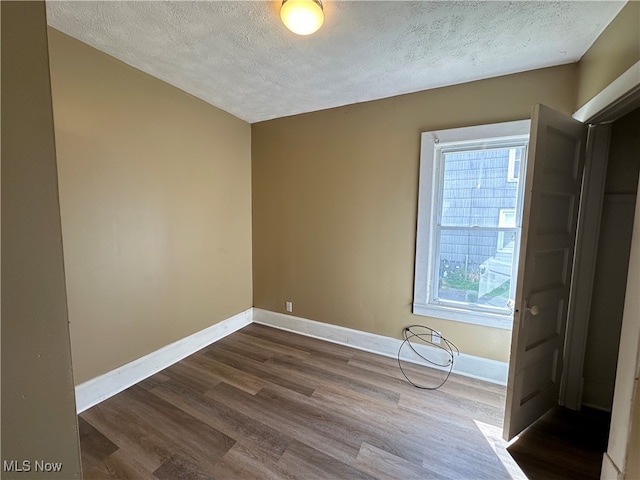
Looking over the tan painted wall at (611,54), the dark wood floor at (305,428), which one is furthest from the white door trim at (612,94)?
the dark wood floor at (305,428)

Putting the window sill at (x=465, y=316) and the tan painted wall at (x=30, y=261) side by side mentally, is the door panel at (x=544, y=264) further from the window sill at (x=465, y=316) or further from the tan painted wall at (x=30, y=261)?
the tan painted wall at (x=30, y=261)

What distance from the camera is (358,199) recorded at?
2.82 metres

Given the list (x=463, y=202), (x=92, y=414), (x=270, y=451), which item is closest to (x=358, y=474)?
(x=270, y=451)

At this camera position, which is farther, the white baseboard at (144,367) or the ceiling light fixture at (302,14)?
the white baseboard at (144,367)

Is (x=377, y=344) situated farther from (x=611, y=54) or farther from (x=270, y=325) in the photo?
(x=611, y=54)

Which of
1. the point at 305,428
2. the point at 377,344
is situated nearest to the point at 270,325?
the point at 377,344

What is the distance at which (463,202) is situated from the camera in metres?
2.39

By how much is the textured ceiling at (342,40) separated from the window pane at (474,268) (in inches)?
53.7

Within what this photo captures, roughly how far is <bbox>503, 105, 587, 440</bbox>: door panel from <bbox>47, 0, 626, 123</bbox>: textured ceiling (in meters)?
0.56

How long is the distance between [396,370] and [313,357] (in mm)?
826

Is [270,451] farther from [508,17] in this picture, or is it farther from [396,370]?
[508,17]

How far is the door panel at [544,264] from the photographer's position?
61.3 inches

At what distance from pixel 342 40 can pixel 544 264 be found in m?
2.00

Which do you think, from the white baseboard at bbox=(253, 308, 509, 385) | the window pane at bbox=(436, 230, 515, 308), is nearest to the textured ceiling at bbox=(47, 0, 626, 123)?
the window pane at bbox=(436, 230, 515, 308)
